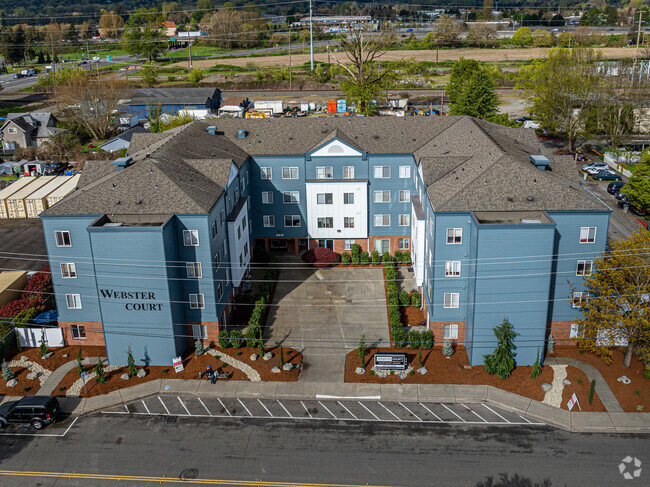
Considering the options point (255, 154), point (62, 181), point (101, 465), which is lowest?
point (101, 465)

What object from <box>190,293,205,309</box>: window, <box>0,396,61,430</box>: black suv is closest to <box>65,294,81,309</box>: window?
<box>190,293,205,309</box>: window

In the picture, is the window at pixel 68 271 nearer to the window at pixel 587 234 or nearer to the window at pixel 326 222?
the window at pixel 326 222

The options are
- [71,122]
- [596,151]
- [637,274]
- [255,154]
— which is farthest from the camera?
[71,122]

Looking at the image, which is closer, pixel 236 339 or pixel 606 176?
pixel 236 339

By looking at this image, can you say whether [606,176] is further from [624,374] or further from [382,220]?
[624,374]

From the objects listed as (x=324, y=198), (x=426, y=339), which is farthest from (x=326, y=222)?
(x=426, y=339)

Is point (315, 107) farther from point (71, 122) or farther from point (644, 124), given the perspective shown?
point (644, 124)

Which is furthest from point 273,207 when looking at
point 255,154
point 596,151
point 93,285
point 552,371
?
point 596,151

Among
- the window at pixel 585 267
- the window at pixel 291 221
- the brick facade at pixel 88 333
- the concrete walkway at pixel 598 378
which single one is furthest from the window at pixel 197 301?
the window at pixel 585 267
